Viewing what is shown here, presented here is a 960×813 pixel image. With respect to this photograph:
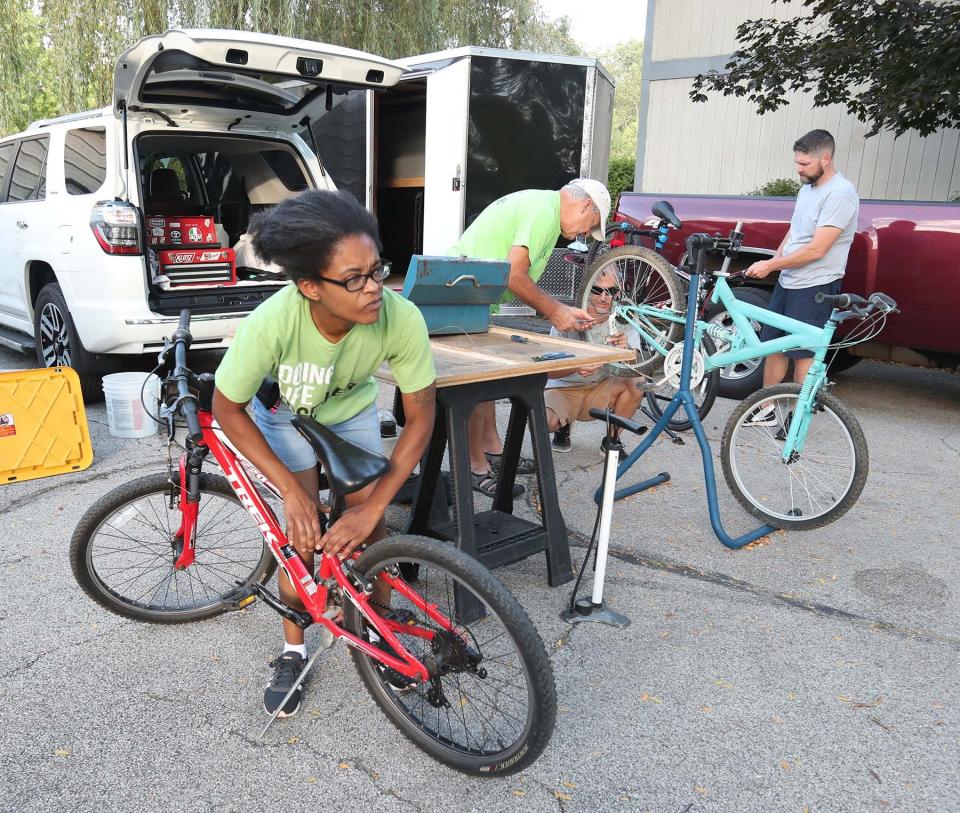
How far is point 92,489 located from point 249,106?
117 inches

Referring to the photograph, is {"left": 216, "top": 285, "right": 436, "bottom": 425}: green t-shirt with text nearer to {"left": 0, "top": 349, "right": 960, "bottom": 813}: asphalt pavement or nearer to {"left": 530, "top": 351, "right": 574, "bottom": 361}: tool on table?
{"left": 530, "top": 351, "right": 574, "bottom": 361}: tool on table

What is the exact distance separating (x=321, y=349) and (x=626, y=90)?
73944 mm

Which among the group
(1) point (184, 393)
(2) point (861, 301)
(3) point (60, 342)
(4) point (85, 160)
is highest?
(4) point (85, 160)

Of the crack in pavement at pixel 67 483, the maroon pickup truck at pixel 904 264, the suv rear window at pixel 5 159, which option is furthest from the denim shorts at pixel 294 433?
the suv rear window at pixel 5 159

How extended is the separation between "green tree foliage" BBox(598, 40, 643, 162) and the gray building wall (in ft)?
149

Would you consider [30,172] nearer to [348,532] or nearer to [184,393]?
[184,393]

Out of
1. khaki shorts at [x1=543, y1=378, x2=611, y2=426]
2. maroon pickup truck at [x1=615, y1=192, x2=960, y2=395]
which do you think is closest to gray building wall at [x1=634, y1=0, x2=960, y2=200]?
maroon pickup truck at [x1=615, y1=192, x2=960, y2=395]

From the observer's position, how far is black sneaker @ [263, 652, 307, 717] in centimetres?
251

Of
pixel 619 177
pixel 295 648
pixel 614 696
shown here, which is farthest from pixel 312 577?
pixel 619 177

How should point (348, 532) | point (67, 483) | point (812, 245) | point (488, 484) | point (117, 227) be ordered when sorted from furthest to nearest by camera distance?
point (812, 245)
point (117, 227)
point (67, 483)
point (488, 484)
point (348, 532)

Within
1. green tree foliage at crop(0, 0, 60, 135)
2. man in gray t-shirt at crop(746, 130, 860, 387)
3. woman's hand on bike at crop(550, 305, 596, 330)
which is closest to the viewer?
woman's hand on bike at crop(550, 305, 596, 330)

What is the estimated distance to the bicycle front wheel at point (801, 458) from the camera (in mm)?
3826

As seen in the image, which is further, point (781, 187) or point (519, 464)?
point (781, 187)

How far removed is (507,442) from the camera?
361 centimetres
